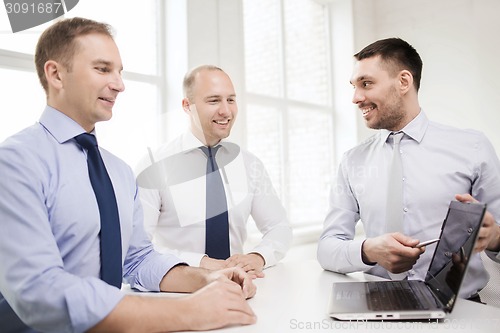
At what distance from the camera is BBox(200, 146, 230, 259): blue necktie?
6.73ft

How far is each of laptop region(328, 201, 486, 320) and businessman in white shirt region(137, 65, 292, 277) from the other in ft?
2.64

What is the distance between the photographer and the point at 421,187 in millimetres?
1768

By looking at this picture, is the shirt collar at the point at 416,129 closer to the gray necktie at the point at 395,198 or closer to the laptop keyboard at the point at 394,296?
the gray necktie at the point at 395,198

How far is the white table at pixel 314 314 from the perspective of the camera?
3.22ft

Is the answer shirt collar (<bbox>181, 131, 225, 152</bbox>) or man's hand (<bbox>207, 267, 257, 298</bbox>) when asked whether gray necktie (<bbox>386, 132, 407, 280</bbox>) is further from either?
shirt collar (<bbox>181, 131, 225, 152</bbox>)

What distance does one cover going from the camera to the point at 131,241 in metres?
1.48

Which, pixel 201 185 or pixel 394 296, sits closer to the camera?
pixel 394 296

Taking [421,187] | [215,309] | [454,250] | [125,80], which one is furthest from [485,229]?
[125,80]

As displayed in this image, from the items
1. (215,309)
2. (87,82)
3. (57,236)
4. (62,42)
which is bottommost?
(215,309)

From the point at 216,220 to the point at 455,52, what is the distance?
3261mm

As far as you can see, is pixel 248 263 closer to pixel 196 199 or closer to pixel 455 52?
pixel 196 199

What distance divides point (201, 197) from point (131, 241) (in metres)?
0.73

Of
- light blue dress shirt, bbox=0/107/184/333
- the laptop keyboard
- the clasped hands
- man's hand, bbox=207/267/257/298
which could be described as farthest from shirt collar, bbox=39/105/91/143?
the laptop keyboard

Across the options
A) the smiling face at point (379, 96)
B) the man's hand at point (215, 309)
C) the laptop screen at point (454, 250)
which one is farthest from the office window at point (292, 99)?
the man's hand at point (215, 309)
